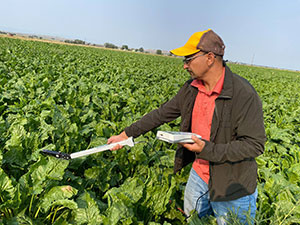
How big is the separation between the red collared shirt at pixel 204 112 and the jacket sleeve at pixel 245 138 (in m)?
0.28

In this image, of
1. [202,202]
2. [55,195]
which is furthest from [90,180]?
[202,202]

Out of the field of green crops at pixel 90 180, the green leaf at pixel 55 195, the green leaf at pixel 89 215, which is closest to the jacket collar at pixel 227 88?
the field of green crops at pixel 90 180

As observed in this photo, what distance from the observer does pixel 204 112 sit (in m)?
2.35

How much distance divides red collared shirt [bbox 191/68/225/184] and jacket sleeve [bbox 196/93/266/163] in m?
0.28

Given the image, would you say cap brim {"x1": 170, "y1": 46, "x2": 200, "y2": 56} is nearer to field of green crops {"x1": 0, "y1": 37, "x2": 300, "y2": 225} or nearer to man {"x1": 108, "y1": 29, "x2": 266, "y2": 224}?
man {"x1": 108, "y1": 29, "x2": 266, "y2": 224}

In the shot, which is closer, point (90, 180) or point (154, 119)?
point (154, 119)

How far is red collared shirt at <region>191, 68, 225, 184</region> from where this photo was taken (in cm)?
225

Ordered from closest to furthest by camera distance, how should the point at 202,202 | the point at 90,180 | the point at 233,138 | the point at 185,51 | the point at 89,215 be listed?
the point at 89,215, the point at 185,51, the point at 233,138, the point at 202,202, the point at 90,180

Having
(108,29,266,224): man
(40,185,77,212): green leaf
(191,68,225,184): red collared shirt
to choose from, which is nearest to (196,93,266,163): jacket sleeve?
(108,29,266,224): man

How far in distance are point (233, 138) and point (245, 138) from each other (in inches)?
7.8

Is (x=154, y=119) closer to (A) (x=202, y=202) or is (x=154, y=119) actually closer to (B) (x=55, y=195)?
(A) (x=202, y=202)

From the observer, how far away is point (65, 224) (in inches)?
78.5

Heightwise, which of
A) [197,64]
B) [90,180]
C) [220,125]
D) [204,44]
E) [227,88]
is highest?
[204,44]

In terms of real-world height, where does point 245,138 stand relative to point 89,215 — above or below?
above
